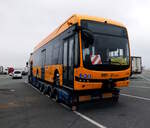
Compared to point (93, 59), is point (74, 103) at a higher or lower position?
lower

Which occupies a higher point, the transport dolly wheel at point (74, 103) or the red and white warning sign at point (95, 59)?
the red and white warning sign at point (95, 59)

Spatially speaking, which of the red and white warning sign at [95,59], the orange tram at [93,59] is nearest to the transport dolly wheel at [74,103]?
the orange tram at [93,59]

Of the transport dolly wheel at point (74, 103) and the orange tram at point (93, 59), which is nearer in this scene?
the orange tram at point (93, 59)

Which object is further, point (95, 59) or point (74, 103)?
point (74, 103)

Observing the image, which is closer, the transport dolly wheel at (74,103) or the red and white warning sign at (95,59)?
the red and white warning sign at (95,59)

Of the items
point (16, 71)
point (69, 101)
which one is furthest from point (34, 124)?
point (16, 71)

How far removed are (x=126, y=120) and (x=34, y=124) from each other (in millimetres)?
2992

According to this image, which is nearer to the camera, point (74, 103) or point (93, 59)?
point (93, 59)

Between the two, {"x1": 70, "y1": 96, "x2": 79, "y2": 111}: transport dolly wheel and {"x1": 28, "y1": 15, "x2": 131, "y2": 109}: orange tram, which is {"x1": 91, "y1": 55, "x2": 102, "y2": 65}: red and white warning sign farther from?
{"x1": 70, "y1": 96, "x2": 79, "y2": 111}: transport dolly wheel

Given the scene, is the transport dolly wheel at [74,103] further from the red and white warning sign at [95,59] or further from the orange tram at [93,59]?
the red and white warning sign at [95,59]

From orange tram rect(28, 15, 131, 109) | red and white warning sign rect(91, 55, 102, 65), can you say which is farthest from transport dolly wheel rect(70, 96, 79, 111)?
red and white warning sign rect(91, 55, 102, 65)

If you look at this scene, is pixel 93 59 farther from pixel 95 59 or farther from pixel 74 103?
pixel 74 103

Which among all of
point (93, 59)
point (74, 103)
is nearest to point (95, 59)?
point (93, 59)

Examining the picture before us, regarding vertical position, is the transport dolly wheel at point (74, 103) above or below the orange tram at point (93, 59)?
below
